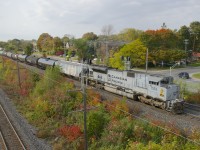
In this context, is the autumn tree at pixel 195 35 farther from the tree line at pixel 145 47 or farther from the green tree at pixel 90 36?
the green tree at pixel 90 36

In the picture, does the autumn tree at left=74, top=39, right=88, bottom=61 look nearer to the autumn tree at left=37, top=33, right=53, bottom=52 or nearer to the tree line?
the tree line

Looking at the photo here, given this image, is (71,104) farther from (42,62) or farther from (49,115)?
(42,62)

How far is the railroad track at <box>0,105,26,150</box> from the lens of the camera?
73.0 ft

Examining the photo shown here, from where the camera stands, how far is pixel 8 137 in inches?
963

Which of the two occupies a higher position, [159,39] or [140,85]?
[159,39]

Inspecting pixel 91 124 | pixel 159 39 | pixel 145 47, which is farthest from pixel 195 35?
pixel 91 124

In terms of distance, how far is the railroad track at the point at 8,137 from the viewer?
73.0 feet

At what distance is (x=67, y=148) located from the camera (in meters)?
22.1

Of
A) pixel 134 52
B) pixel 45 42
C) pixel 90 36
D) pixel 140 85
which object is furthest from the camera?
pixel 90 36

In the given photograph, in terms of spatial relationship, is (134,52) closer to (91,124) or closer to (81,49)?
(91,124)

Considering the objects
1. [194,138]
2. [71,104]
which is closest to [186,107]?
[194,138]

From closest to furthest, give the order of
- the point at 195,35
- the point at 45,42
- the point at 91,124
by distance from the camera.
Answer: the point at 91,124
the point at 195,35
the point at 45,42

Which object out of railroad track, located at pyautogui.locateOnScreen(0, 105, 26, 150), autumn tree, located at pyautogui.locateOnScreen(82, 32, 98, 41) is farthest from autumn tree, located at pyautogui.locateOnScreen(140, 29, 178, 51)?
autumn tree, located at pyautogui.locateOnScreen(82, 32, 98, 41)

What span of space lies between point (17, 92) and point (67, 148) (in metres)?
26.6
